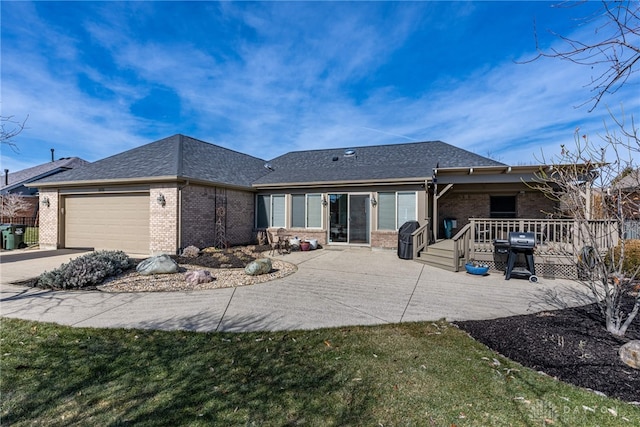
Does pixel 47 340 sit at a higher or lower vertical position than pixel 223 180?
lower

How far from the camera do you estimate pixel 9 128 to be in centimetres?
503

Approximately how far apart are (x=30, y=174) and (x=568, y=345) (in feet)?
120

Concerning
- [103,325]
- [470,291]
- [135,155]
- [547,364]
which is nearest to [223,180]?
[135,155]

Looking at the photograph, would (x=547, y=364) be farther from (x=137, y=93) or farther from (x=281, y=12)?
(x=137, y=93)

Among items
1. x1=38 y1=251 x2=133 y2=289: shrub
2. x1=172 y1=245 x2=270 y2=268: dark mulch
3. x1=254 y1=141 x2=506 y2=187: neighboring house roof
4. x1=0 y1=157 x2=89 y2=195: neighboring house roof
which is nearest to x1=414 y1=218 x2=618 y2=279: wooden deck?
x1=254 y1=141 x2=506 y2=187: neighboring house roof

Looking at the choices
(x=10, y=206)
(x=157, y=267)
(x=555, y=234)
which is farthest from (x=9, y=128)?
(x=10, y=206)

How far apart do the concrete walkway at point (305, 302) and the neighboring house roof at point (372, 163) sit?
569 centimetres

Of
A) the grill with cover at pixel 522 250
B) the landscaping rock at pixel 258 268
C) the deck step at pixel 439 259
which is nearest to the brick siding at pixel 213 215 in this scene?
the landscaping rock at pixel 258 268

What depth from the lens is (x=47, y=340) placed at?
3.84m

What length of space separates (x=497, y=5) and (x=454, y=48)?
4451 mm

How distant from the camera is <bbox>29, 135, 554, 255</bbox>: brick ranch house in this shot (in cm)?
1105

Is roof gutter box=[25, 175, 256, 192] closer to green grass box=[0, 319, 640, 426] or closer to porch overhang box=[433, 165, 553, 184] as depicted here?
green grass box=[0, 319, 640, 426]

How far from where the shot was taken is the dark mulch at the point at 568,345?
303cm

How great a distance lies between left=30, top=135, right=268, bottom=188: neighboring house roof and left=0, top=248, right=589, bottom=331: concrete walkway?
4744 millimetres
